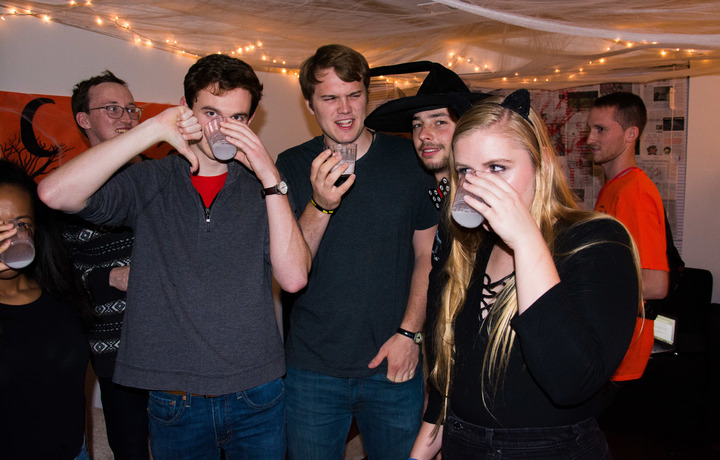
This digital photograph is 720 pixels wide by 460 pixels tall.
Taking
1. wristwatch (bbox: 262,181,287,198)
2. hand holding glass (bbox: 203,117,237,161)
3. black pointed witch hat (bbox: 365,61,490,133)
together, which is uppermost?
black pointed witch hat (bbox: 365,61,490,133)

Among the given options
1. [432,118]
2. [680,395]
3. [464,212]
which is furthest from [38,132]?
[680,395]

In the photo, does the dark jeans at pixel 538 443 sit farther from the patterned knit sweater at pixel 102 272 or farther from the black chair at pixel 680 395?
the black chair at pixel 680 395

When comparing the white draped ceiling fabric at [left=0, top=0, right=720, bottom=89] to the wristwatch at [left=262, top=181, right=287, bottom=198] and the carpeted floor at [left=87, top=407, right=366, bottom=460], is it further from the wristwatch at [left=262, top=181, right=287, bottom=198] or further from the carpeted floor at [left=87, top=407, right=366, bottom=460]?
the carpeted floor at [left=87, top=407, right=366, bottom=460]

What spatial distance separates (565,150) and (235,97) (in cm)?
406

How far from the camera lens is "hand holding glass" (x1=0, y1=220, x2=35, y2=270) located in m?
1.47

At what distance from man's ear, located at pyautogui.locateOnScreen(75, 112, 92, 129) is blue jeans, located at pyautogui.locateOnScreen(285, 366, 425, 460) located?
5.33 feet

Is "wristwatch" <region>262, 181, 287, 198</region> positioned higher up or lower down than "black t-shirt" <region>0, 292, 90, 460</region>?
higher up

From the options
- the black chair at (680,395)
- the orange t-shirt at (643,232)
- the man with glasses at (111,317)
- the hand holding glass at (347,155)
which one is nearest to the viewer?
the hand holding glass at (347,155)

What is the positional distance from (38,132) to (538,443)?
2.75 meters

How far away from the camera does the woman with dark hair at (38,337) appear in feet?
4.81

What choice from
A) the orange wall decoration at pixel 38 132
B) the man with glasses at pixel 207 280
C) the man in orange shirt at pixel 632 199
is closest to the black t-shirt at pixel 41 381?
the man with glasses at pixel 207 280

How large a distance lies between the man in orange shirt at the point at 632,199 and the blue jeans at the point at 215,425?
5.24 ft

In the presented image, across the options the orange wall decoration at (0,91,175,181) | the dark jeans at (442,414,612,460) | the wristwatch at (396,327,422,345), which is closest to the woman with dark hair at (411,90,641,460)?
the dark jeans at (442,414,612,460)

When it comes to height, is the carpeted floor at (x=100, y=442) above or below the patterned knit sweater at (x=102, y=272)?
below
